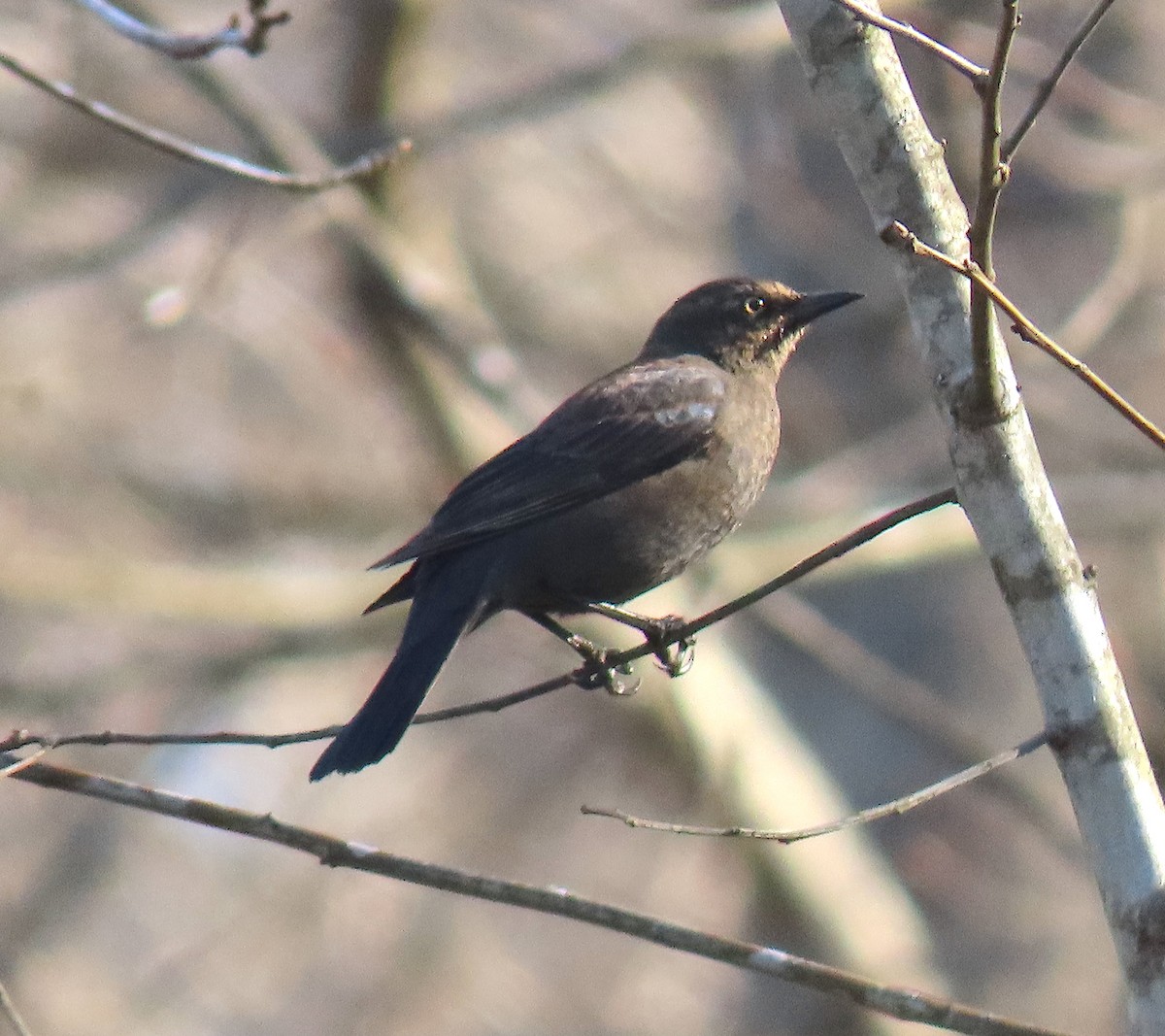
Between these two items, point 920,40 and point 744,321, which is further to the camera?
point 744,321

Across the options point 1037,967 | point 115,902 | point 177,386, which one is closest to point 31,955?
point 115,902

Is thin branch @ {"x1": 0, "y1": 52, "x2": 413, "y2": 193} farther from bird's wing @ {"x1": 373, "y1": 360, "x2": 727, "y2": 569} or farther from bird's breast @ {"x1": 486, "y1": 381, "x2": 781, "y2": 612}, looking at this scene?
bird's breast @ {"x1": 486, "y1": 381, "x2": 781, "y2": 612}

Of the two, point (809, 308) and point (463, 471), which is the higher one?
point (463, 471)

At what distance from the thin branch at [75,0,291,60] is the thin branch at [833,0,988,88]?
1655mm

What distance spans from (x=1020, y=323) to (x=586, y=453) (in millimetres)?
2247

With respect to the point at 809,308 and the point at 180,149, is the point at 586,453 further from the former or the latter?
the point at 180,149

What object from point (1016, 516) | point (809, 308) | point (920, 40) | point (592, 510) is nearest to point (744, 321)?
point (809, 308)

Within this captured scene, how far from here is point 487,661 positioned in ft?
32.0

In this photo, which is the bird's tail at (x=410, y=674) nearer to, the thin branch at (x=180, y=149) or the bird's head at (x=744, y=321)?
the thin branch at (x=180, y=149)

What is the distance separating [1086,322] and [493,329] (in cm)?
266

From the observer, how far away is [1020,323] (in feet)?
8.14

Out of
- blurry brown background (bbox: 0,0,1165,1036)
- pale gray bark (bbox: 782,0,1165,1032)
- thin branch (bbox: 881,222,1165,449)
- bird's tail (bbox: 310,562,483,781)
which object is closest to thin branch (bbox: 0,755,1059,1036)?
pale gray bark (bbox: 782,0,1165,1032)

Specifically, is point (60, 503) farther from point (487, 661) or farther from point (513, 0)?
point (513, 0)

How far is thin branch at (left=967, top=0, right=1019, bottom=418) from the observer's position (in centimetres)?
230
